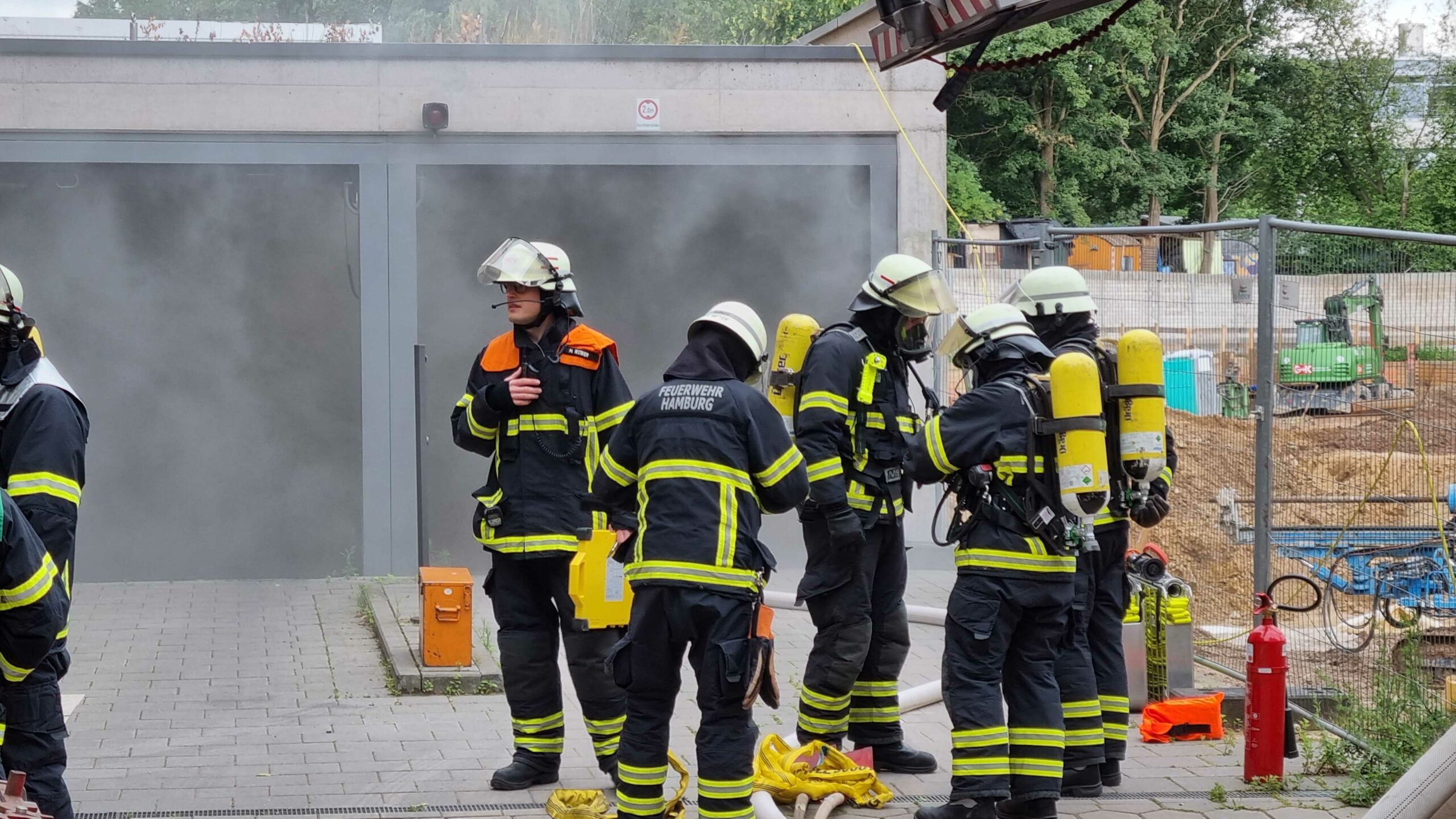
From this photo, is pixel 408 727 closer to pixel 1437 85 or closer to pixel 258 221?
pixel 258 221

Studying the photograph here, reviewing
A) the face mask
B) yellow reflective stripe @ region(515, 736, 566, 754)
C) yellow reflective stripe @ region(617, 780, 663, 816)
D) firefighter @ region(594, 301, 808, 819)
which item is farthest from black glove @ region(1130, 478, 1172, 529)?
yellow reflective stripe @ region(515, 736, 566, 754)

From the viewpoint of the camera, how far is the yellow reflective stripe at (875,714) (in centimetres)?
621

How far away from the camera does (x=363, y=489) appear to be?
36.8ft

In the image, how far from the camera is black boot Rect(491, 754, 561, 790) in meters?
5.82

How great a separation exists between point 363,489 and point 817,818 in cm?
659

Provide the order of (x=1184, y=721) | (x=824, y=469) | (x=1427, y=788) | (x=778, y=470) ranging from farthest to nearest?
(x=1184, y=721) < (x=824, y=469) < (x=778, y=470) < (x=1427, y=788)

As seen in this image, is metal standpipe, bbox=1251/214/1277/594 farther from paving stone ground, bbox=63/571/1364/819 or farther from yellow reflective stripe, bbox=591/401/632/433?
yellow reflective stripe, bbox=591/401/632/433

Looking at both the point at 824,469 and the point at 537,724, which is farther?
the point at 537,724

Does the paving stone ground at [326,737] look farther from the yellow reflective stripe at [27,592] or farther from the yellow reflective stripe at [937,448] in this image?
the yellow reflective stripe at [27,592]

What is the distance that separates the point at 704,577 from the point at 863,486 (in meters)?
1.41

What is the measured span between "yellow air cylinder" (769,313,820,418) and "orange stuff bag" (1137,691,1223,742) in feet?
7.33

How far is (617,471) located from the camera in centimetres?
504

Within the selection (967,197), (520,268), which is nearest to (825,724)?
(520,268)

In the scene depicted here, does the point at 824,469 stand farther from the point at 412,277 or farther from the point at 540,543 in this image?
the point at 412,277
